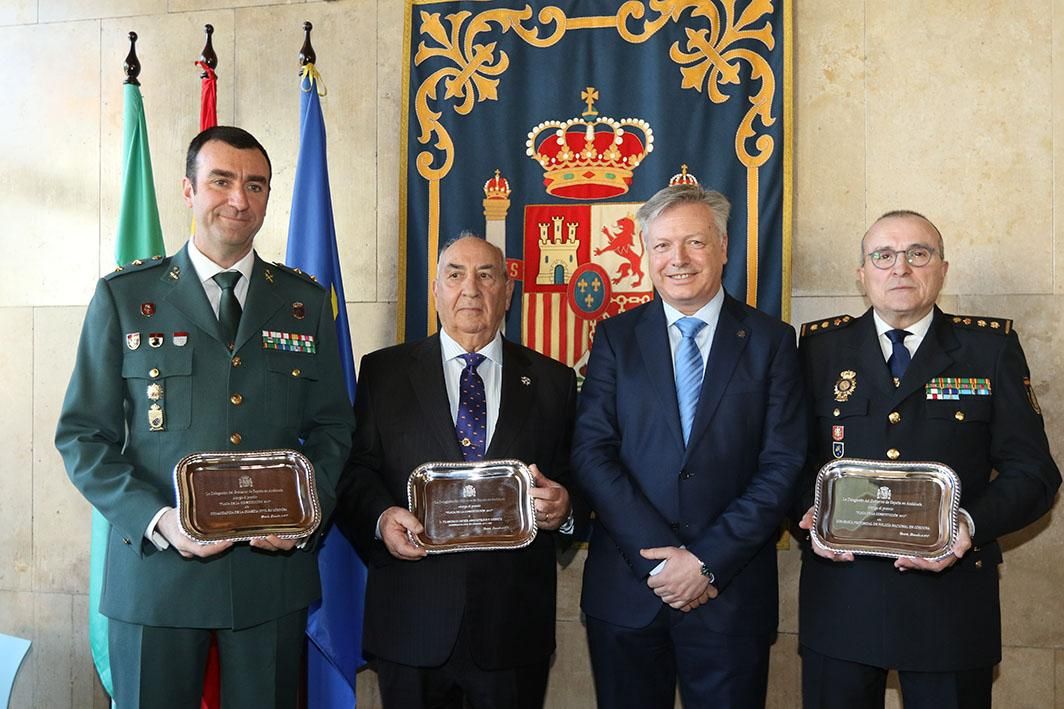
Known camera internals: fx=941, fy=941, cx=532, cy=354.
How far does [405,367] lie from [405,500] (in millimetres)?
406

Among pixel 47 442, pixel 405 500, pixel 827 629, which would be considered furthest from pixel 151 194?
pixel 827 629

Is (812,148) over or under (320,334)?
over

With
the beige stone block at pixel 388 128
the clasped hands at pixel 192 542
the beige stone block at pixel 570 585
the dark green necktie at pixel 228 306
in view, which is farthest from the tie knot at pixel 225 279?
the beige stone block at pixel 570 585

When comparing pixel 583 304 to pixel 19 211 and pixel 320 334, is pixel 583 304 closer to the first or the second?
pixel 320 334

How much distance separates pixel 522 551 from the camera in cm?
272

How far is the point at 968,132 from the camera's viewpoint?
3564mm

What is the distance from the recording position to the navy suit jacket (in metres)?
2.55

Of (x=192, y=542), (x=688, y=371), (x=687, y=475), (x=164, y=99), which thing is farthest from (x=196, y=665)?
(x=164, y=99)

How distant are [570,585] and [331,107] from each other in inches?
88.6

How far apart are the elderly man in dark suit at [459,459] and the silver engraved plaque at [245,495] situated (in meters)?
0.30

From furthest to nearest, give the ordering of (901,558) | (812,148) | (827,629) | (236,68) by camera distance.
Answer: (236,68) < (812,148) < (827,629) < (901,558)

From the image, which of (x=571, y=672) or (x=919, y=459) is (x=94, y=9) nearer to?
(x=571, y=672)

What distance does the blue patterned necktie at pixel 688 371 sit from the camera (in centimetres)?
268

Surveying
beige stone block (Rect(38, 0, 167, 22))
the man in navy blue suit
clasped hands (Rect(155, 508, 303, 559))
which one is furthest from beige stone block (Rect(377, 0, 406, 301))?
clasped hands (Rect(155, 508, 303, 559))
